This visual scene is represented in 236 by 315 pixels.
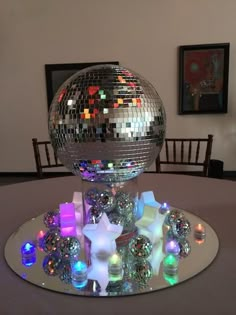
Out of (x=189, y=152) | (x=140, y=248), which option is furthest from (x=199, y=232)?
(x=189, y=152)

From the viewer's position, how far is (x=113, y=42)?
2902 mm

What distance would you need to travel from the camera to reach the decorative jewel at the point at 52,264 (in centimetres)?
51

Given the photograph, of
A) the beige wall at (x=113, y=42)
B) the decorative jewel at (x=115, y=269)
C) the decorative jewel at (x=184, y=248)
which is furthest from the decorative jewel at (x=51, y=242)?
the beige wall at (x=113, y=42)

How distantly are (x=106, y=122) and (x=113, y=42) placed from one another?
8.39 ft

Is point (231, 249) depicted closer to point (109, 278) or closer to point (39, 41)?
point (109, 278)

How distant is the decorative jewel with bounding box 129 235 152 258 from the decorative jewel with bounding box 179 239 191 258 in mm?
58

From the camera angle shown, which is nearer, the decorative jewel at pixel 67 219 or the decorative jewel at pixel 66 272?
the decorative jewel at pixel 66 272

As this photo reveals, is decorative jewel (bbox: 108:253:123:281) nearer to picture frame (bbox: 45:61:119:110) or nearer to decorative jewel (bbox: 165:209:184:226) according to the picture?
decorative jewel (bbox: 165:209:184:226)

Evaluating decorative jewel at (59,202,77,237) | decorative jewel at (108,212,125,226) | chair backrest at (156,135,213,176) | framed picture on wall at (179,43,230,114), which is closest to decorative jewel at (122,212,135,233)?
decorative jewel at (108,212,125,226)

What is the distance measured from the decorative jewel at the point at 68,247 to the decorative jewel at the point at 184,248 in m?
0.18

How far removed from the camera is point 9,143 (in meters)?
3.21

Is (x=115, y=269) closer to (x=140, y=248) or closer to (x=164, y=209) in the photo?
(x=140, y=248)

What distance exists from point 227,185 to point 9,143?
2.68 metres

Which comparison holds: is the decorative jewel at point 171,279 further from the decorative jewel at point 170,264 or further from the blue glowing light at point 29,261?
the blue glowing light at point 29,261
